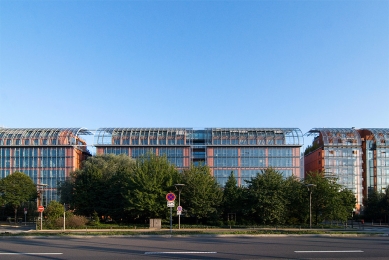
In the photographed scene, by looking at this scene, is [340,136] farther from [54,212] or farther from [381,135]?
[54,212]

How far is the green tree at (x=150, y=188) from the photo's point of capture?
43.3 metres

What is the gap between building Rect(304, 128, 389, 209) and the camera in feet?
280

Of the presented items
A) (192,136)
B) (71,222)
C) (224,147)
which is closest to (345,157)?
(224,147)

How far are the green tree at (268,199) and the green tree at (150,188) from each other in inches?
367

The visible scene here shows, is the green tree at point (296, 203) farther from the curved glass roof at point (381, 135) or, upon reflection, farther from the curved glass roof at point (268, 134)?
the curved glass roof at point (381, 135)

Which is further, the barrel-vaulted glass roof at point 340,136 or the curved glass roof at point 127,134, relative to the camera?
the barrel-vaulted glass roof at point 340,136

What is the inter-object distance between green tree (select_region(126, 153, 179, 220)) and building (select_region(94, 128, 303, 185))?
123 ft

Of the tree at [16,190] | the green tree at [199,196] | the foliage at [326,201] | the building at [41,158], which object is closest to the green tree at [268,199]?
the foliage at [326,201]

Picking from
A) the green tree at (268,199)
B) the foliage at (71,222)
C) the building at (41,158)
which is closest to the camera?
the foliage at (71,222)

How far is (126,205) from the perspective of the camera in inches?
1784

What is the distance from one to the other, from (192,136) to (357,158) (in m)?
37.1

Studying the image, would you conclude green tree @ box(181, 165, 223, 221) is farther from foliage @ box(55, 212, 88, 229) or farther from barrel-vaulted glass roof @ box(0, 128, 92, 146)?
barrel-vaulted glass roof @ box(0, 128, 92, 146)

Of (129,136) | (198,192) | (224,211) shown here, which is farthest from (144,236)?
(129,136)

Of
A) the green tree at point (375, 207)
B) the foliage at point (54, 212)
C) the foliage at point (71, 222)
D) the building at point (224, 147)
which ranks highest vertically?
the building at point (224, 147)
